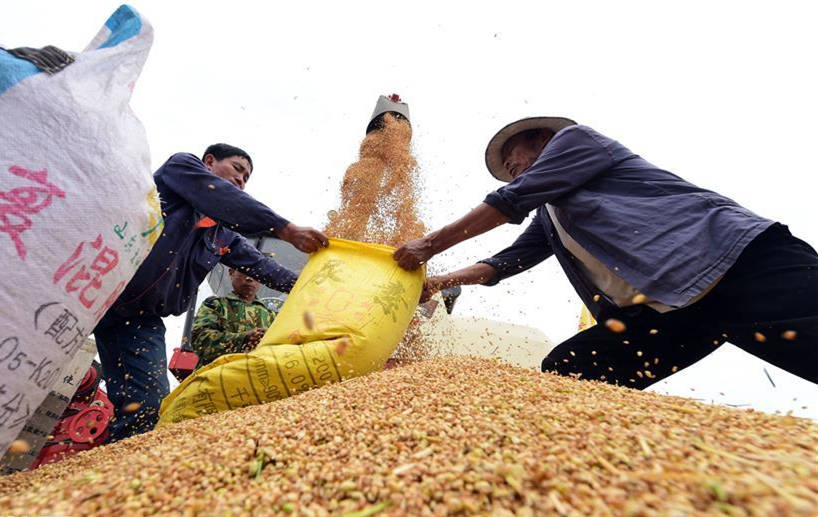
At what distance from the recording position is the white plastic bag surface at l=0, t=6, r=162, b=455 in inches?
41.8

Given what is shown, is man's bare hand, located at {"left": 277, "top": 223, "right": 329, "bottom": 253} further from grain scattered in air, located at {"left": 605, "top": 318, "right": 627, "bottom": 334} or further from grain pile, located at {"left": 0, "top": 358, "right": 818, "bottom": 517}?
grain scattered in air, located at {"left": 605, "top": 318, "right": 627, "bottom": 334}

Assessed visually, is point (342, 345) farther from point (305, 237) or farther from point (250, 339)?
point (250, 339)

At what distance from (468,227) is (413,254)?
0.31m

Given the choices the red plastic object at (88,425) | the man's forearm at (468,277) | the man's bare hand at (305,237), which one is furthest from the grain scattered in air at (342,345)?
the red plastic object at (88,425)

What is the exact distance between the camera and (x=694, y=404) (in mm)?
1213

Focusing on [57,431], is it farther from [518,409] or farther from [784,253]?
[784,253]

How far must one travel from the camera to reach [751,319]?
147cm

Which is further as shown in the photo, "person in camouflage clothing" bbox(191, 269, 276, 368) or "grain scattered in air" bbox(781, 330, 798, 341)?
"person in camouflage clothing" bbox(191, 269, 276, 368)

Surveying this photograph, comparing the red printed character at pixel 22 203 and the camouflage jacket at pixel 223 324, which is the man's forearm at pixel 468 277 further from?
the red printed character at pixel 22 203

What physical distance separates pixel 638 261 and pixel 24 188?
2.02m

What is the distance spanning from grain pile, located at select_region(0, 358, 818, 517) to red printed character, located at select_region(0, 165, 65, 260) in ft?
2.06

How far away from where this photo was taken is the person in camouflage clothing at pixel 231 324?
286 centimetres

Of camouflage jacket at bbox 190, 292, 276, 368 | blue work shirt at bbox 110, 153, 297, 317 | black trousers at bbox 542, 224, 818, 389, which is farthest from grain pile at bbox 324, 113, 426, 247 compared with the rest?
black trousers at bbox 542, 224, 818, 389

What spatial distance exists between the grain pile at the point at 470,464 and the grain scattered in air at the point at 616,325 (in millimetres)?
581
